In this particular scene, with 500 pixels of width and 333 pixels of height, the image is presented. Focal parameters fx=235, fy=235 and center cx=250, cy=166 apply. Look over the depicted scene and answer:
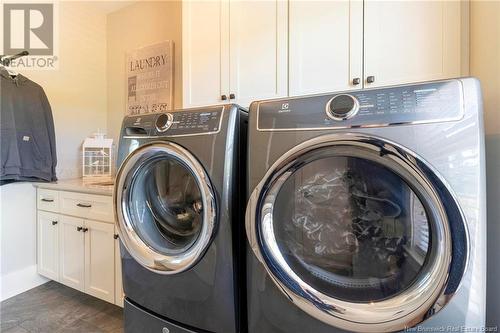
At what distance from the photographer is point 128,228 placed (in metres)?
1.01

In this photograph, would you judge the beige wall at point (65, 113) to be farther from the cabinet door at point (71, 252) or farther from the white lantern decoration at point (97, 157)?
the cabinet door at point (71, 252)

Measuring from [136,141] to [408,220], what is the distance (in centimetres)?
103

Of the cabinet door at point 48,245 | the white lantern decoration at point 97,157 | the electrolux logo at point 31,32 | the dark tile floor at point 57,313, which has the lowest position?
the dark tile floor at point 57,313

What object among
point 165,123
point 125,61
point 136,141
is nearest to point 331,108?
point 165,123

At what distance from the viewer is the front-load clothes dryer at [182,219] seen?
2.71 ft

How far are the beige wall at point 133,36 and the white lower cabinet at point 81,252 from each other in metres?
1.08

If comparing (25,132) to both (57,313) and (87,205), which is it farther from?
(57,313)

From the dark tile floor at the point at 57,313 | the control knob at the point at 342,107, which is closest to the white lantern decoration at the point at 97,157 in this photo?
the dark tile floor at the point at 57,313

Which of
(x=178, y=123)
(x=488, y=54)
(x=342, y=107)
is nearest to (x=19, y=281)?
(x=178, y=123)

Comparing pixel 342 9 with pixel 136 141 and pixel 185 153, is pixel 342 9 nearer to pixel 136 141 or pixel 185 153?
pixel 185 153

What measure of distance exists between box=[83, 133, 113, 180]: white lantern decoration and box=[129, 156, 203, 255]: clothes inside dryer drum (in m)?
1.55

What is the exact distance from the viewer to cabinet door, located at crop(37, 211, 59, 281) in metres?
1.87

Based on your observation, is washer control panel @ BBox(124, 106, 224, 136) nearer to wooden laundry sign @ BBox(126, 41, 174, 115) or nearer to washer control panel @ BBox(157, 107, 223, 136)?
washer control panel @ BBox(157, 107, 223, 136)

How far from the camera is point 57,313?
5.50ft
